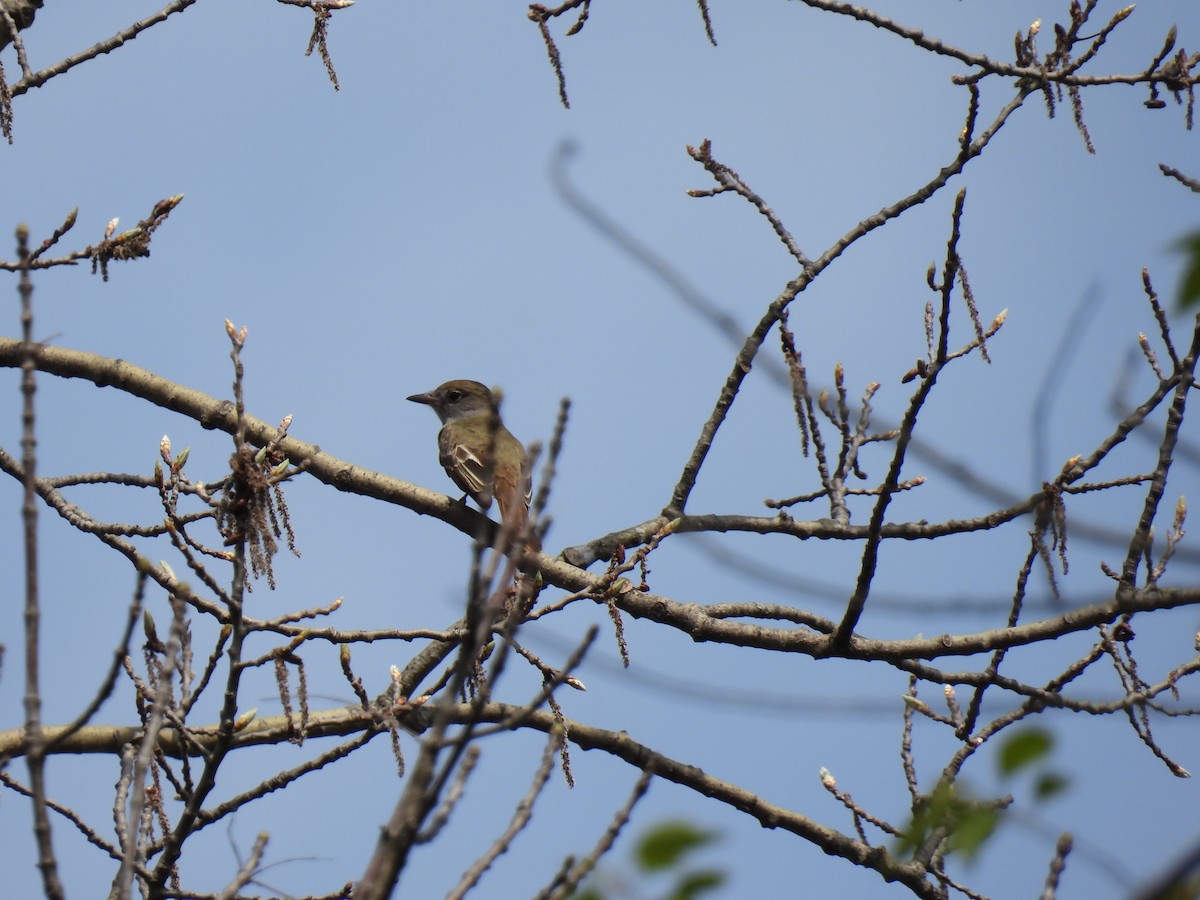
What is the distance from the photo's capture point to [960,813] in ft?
7.86

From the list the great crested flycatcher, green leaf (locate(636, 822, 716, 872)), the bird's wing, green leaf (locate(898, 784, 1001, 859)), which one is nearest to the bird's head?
the great crested flycatcher

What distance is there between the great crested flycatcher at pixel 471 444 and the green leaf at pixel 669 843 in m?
5.53

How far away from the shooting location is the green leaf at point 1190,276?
6.63 ft

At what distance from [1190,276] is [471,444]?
28.8 feet

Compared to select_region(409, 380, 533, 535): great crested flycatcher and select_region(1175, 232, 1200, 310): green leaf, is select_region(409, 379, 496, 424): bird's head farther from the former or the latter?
select_region(1175, 232, 1200, 310): green leaf

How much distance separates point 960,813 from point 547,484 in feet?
2.98

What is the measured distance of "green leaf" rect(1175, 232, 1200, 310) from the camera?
2.02m

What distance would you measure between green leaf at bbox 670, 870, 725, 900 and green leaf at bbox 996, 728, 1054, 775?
48cm

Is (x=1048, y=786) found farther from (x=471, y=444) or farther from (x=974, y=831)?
(x=471, y=444)

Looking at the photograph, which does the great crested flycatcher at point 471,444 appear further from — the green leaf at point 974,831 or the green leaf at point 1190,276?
the green leaf at point 1190,276

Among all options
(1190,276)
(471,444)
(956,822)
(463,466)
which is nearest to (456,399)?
(471,444)

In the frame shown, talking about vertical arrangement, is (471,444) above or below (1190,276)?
above

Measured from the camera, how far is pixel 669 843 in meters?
2.12

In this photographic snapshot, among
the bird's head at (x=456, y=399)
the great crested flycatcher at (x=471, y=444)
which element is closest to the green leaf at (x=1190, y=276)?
the great crested flycatcher at (x=471, y=444)
